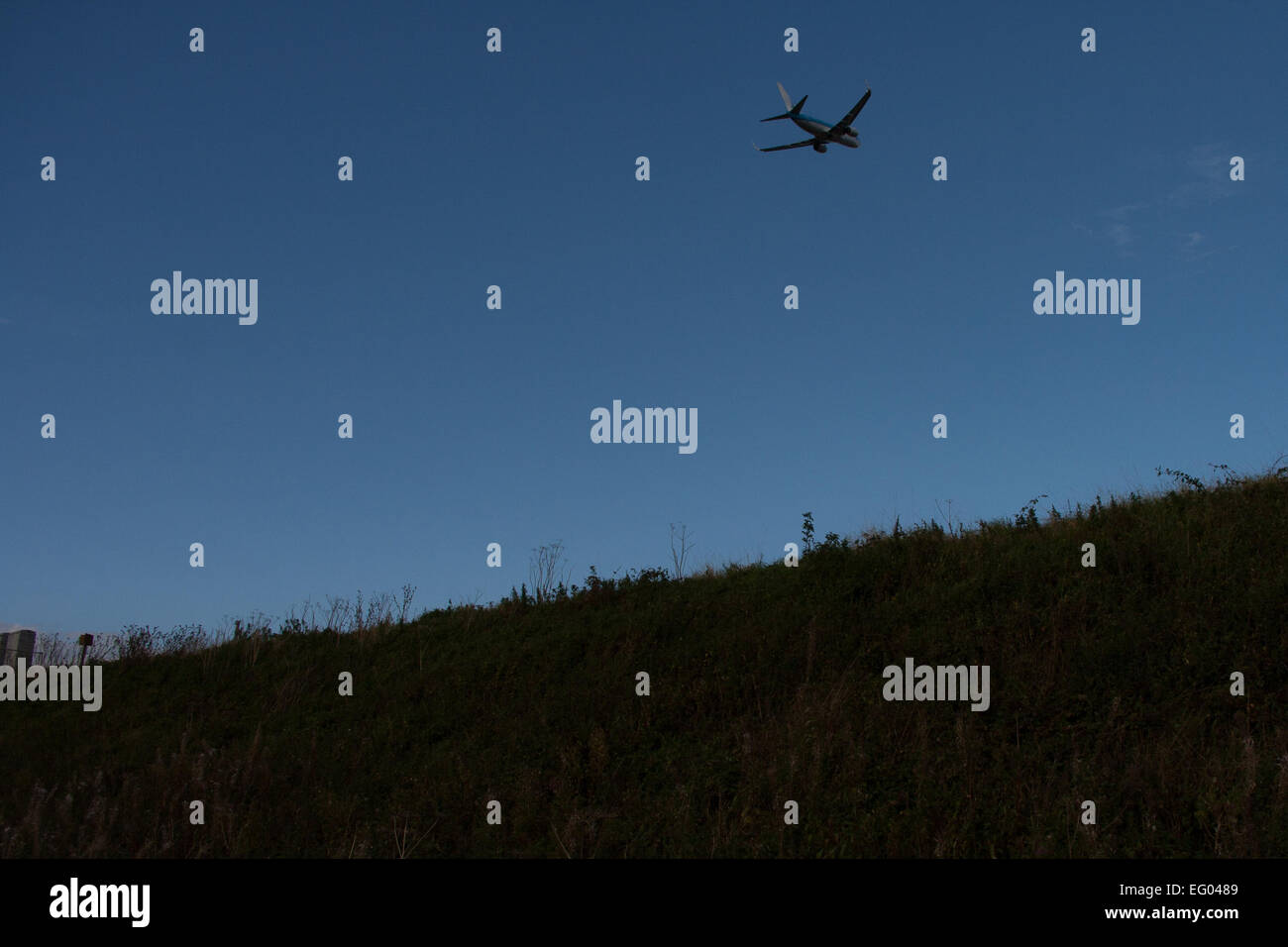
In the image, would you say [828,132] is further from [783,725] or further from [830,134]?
[783,725]

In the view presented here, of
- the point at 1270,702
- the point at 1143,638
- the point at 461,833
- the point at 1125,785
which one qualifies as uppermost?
the point at 1143,638

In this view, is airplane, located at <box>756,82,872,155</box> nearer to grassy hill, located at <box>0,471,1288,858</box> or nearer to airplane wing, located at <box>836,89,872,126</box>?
airplane wing, located at <box>836,89,872,126</box>

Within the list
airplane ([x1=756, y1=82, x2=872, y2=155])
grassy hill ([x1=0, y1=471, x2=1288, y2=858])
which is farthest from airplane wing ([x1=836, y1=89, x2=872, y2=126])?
grassy hill ([x1=0, y1=471, x2=1288, y2=858])

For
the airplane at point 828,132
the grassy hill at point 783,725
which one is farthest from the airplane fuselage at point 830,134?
the grassy hill at point 783,725

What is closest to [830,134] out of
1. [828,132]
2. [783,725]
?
[828,132]
